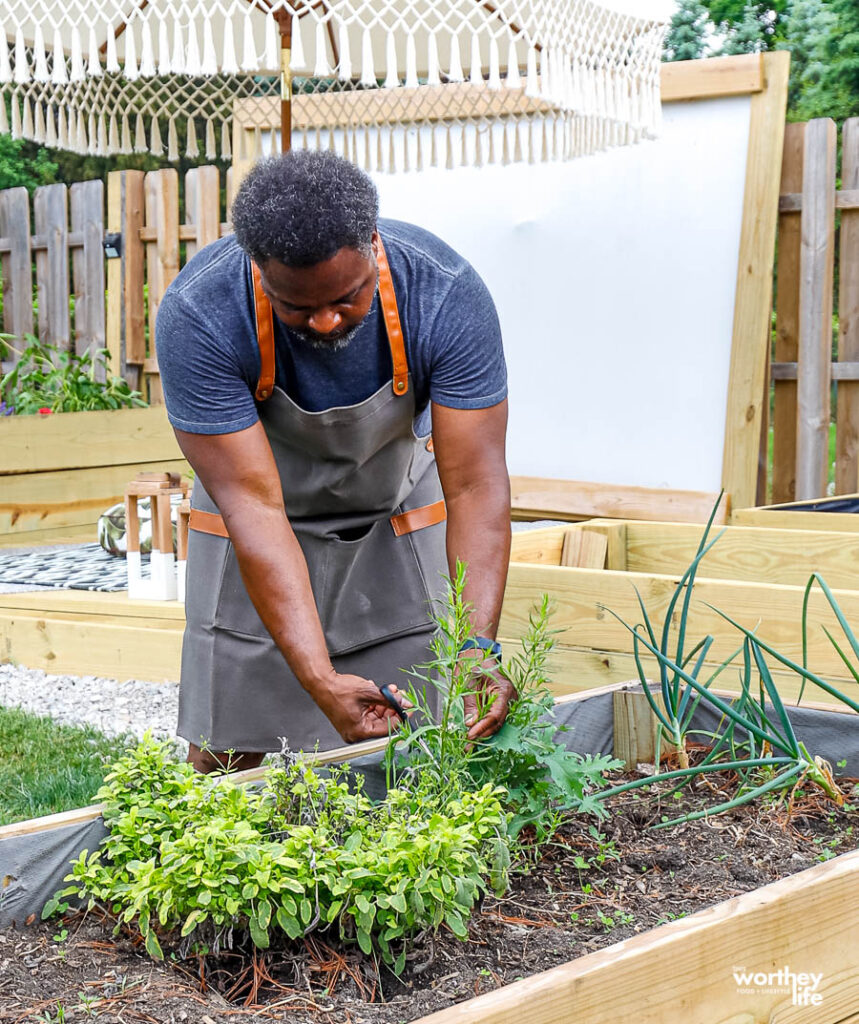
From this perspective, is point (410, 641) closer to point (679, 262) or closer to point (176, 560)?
point (176, 560)

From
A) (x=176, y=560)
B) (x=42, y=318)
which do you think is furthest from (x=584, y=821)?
(x=42, y=318)

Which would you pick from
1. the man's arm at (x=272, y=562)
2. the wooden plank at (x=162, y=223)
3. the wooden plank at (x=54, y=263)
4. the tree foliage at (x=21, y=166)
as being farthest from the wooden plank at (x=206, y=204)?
the tree foliage at (x=21, y=166)

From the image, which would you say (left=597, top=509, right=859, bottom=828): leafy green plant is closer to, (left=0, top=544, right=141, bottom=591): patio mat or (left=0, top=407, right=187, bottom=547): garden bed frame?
(left=0, top=544, right=141, bottom=591): patio mat

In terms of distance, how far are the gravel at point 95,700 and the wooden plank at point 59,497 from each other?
2.08 metres

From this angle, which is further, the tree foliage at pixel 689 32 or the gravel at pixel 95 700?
the tree foliage at pixel 689 32

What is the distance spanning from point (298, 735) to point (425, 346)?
2.72 feet

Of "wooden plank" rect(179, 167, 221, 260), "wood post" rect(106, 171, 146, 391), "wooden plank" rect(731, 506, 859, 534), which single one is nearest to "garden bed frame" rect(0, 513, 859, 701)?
"wooden plank" rect(731, 506, 859, 534)

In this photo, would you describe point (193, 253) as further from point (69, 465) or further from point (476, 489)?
point (476, 489)

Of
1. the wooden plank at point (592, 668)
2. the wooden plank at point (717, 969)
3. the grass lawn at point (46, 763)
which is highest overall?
the wooden plank at point (717, 969)

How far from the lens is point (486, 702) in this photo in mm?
1547

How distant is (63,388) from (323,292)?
5.72m

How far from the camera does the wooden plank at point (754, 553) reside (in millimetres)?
3494

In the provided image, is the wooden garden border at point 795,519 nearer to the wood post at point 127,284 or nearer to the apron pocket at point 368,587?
the apron pocket at point 368,587

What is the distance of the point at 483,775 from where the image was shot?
1.59 m
